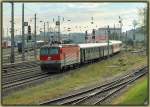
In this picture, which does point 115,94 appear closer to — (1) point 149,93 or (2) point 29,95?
(2) point 29,95

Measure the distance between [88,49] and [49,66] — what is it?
1040cm

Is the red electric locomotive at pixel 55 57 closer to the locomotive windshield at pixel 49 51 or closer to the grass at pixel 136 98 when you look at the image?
the locomotive windshield at pixel 49 51

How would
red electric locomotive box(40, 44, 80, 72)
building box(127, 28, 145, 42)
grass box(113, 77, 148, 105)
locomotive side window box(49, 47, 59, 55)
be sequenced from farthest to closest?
building box(127, 28, 145, 42), locomotive side window box(49, 47, 59, 55), red electric locomotive box(40, 44, 80, 72), grass box(113, 77, 148, 105)

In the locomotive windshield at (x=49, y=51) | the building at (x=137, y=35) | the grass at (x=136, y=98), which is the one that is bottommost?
the grass at (x=136, y=98)

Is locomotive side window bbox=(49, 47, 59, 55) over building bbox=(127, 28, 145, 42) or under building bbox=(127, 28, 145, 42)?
under

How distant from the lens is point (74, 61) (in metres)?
33.7

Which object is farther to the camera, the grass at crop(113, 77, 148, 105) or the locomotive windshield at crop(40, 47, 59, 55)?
the locomotive windshield at crop(40, 47, 59, 55)

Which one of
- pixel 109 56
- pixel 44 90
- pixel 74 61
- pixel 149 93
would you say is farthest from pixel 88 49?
pixel 149 93

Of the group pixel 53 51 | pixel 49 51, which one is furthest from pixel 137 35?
pixel 53 51

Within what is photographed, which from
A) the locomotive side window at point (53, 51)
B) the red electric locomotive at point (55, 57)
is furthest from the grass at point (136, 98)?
the locomotive side window at point (53, 51)

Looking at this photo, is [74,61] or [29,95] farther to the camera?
[74,61]

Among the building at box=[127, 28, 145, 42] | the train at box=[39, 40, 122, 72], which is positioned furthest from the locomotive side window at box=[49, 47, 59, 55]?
the building at box=[127, 28, 145, 42]

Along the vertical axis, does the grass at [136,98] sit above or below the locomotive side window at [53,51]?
below

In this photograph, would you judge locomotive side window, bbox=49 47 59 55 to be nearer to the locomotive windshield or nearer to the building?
the locomotive windshield
